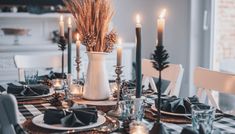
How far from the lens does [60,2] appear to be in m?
4.27

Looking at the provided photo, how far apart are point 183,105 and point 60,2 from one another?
279 cm

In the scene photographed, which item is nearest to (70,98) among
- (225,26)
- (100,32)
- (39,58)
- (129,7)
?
(100,32)

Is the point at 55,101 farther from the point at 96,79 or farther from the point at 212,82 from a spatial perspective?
the point at 212,82

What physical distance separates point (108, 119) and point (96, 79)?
0.36m

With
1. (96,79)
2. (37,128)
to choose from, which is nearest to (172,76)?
(96,79)

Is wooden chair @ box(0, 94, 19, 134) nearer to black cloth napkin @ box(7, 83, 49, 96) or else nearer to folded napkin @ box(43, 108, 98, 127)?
folded napkin @ box(43, 108, 98, 127)

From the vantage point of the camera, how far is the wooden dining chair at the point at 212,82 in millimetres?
2086

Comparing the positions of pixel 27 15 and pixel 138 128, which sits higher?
pixel 27 15

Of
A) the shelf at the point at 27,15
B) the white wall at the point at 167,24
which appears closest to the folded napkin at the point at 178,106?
the white wall at the point at 167,24

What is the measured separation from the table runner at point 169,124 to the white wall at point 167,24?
7.84 ft

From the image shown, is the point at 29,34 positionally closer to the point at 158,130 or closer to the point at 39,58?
the point at 39,58

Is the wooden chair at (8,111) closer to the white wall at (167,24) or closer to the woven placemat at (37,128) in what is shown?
the woven placemat at (37,128)

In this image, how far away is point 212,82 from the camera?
7.26 feet

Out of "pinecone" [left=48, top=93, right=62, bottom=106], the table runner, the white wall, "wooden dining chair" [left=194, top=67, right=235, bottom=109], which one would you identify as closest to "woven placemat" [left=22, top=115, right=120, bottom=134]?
the table runner
